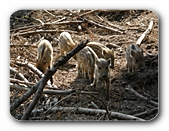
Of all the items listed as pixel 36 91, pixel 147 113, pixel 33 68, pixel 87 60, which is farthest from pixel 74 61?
pixel 147 113

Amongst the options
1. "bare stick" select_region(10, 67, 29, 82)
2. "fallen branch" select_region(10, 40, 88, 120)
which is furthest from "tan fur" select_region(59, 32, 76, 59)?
"fallen branch" select_region(10, 40, 88, 120)

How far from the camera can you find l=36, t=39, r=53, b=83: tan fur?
6328 millimetres

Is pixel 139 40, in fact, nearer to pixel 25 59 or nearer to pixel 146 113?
pixel 146 113

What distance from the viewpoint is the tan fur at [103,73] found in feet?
20.1

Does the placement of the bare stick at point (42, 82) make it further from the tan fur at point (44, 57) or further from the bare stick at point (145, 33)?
the bare stick at point (145, 33)

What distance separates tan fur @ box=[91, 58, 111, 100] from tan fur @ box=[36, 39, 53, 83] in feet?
1.71

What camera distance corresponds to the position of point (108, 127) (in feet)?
19.7

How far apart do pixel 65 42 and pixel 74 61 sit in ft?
1.08

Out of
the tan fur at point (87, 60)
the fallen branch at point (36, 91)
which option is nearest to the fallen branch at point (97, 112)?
the fallen branch at point (36, 91)

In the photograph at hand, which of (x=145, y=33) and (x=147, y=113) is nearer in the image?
(x=147, y=113)

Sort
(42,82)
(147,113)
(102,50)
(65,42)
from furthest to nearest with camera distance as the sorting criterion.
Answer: (102,50) < (65,42) < (147,113) < (42,82)

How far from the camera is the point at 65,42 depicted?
6.11 metres

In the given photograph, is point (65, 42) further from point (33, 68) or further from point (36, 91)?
point (36, 91)
